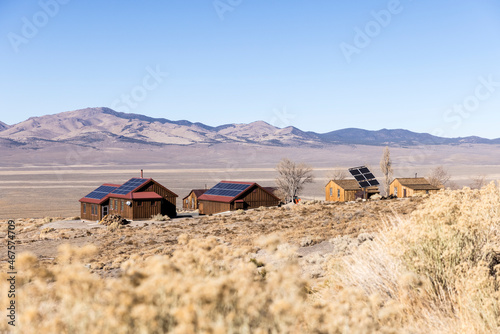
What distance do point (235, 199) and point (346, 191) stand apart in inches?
497

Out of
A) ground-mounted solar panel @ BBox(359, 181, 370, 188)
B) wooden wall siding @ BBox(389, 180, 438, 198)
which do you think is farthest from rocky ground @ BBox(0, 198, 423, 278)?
wooden wall siding @ BBox(389, 180, 438, 198)

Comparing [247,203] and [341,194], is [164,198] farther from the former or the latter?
[341,194]

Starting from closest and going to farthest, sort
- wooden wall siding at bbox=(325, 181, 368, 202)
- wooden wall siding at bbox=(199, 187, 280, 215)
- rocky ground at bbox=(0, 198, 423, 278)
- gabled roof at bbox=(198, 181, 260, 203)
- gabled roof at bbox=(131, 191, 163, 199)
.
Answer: rocky ground at bbox=(0, 198, 423, 278), gabled roof at bbox=(131, 191, 163, 199), wooden wall siding at bbox=(199, 187, 280, 215), gabled roof at bbox=(198, 181, 260, 203), wooden wall siding at bbox=(325, 181, 368, 202)

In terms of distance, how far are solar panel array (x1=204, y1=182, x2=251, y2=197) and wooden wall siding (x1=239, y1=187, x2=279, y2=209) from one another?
89cm

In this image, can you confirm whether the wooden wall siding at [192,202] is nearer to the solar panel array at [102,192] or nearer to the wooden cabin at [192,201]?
the wooden cabin at [192,201]

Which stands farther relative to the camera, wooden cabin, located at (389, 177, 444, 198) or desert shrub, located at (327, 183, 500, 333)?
wooden cabin, located at (389, 177, 444, 198)

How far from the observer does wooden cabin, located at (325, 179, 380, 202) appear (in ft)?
143

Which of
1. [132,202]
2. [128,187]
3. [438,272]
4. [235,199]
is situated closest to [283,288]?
[438,272]

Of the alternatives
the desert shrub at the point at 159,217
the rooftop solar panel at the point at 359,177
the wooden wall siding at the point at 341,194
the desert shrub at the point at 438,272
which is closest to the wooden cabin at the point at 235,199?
the desert shrub at the point at 159,217

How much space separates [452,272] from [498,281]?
767 millimetres

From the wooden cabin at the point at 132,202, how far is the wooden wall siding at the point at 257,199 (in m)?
7.05

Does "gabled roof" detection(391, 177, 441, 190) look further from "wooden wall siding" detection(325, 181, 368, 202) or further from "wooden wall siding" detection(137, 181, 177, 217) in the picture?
"wooden wall siding" detection(137, 181, 177, 217)

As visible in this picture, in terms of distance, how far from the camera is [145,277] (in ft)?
10.7

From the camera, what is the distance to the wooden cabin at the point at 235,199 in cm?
4006
